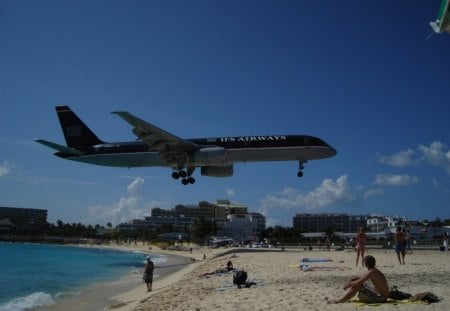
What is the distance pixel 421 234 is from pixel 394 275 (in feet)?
342

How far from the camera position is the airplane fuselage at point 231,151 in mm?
38938

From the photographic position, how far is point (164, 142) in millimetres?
39375

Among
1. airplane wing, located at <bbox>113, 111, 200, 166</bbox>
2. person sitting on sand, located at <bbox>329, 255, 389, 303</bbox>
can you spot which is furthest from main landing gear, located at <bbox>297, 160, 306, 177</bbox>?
person sitting on sand, located at <bbox>329, 255, 389, 303</bbox>

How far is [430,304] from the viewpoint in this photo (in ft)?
31.0

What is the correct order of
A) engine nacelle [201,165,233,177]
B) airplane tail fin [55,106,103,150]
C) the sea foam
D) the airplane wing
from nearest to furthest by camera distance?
the sea foam, the airplane wing, engine nacelle [201,165,233,177], airplane tail fin [55,106,103,150]

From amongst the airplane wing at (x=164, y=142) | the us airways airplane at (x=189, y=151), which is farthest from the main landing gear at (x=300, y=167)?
the airplane wing at (x=164, y=142)

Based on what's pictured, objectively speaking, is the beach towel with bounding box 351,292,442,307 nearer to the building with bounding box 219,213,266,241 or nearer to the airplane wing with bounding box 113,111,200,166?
the airplane wing with bounding box 113,111,200,166

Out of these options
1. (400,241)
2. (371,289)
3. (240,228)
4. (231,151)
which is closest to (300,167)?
(231,151)

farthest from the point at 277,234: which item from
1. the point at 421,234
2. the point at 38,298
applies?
the point at 38,298

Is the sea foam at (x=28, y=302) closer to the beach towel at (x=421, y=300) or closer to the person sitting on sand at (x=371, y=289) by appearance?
the person sitting on sand at (x=371, y=289)

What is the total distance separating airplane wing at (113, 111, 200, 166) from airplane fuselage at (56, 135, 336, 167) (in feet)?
2.08

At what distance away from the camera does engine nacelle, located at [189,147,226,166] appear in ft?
127

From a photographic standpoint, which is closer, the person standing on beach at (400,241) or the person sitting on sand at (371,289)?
the person sitting on sand at (371,289)

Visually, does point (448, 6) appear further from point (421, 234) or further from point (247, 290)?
point (421, 234)
